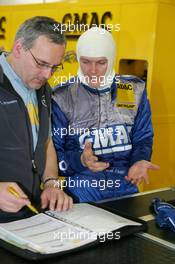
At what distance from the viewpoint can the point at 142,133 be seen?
2.13 m

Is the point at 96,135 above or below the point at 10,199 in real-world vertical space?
above

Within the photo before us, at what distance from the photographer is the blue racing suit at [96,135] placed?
203 centimetres

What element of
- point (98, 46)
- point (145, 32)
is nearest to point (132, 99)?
point (98, 46)

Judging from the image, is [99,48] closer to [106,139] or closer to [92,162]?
[106,139]

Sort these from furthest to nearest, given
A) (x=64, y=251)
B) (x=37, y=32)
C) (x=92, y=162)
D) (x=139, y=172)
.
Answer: (x=139, y=172) < (x=92, y=162) < (x=37, y=32) < (x=64, y=251)

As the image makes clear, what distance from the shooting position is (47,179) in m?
1.76

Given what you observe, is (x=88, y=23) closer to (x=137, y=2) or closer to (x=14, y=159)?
(x=137, y=2)

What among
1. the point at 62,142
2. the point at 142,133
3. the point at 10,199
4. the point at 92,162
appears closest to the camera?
the point at 10,199

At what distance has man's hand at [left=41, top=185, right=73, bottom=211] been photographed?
1.54 metres

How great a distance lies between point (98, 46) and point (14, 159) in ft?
2.51

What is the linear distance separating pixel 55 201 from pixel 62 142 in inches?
20.5

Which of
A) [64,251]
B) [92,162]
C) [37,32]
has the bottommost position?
[64,251]

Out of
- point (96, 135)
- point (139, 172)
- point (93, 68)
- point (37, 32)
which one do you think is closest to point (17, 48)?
point (37, 32)

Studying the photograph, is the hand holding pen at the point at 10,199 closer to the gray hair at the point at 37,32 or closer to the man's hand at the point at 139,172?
the gray hair at the point at 37,32
